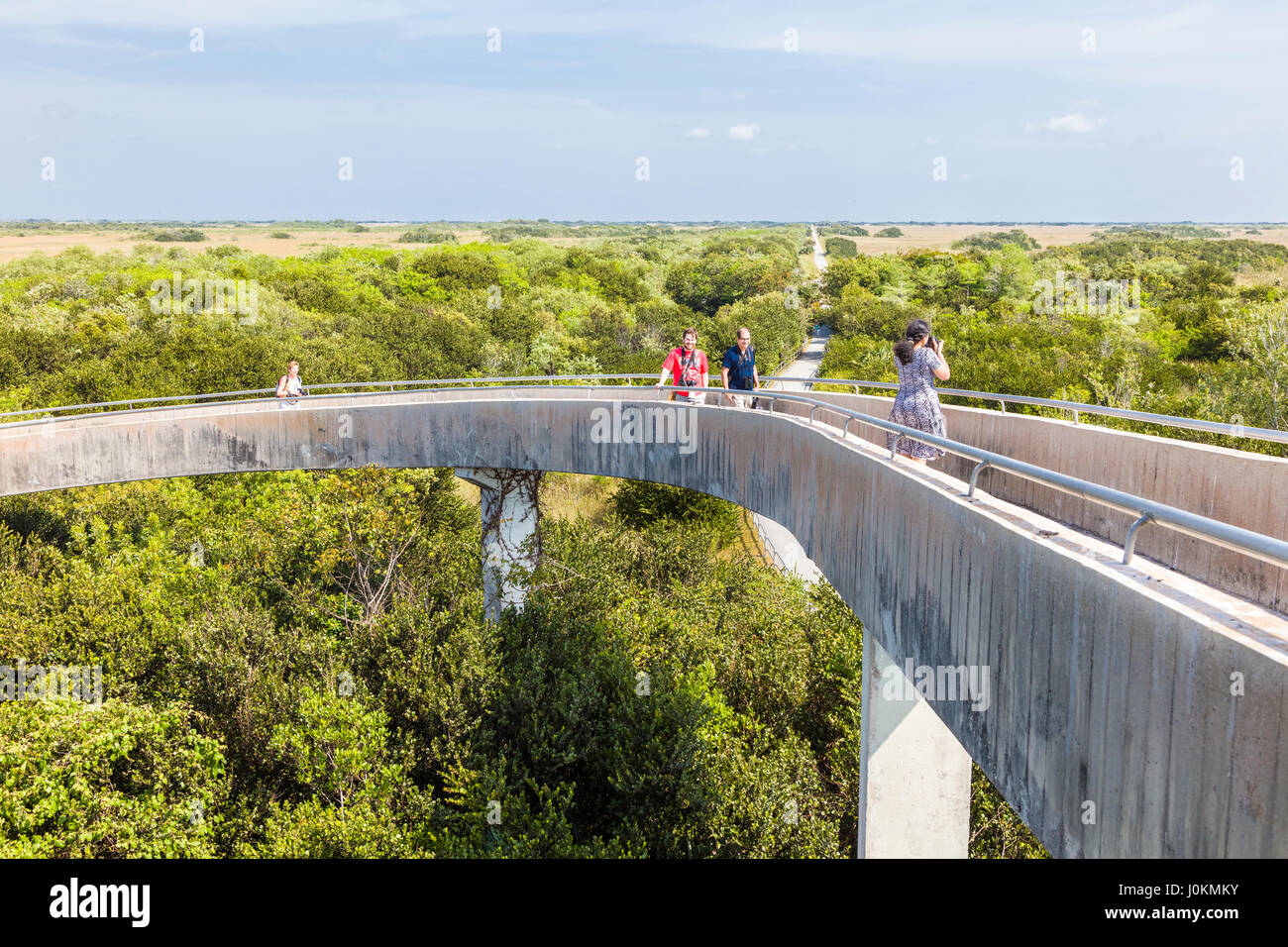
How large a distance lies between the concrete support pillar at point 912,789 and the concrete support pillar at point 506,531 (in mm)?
12324

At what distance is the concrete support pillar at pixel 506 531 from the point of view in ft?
75.6

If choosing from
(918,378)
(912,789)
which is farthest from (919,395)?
Answer: (912,789)

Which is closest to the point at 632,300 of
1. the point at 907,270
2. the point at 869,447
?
the point at 907,270

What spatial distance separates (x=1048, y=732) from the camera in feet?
17.7

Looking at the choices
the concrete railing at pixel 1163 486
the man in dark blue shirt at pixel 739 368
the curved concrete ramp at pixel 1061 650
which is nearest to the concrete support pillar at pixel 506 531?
the man in dark blue shirt at pixel 739 368

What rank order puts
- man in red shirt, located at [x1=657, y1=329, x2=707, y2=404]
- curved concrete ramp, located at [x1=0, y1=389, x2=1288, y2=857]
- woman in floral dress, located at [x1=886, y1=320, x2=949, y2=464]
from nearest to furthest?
curved concrete ramp, located at [x1=0, y1=389, x2=1288, y2=857] < woman in floral dress, located at [x1=886, y1=320, x2=949, y2=464] < man in red shirt, located at [x1=657, y1=329, x2=707, y2=404]

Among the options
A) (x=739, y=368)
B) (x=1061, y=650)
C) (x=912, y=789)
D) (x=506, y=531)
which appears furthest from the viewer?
(x=506, y=531)

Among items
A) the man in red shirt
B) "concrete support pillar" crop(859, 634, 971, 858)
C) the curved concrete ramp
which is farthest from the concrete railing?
the man in red shirt

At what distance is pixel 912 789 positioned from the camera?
41.3ft

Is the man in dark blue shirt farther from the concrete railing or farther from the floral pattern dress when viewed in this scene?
the floral pattern dress

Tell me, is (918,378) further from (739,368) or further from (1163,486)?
(739,368)

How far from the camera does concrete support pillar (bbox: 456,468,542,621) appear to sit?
2305 centimetres

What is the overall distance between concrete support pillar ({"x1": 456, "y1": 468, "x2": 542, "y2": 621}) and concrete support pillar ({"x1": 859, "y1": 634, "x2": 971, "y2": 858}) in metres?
12.3

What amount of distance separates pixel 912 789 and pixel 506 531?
1343cm
